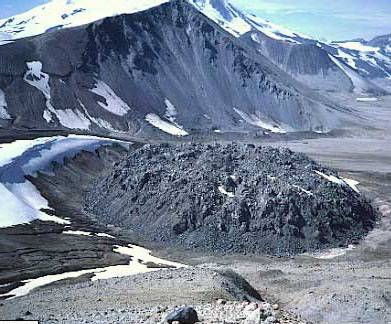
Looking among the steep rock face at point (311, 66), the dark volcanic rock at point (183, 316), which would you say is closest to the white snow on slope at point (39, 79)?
the dark volcanic rock at point (183, 316)

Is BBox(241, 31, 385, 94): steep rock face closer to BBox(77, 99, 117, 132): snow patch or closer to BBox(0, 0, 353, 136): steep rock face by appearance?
BBox(0, 0, 353, 136): steep rock face

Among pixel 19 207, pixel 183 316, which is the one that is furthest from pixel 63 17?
pixel 183 316

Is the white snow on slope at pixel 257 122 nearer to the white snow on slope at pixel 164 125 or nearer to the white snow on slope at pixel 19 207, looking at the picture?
the white snow on slope at pixel 164 125

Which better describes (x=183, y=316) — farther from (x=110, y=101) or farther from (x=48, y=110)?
(x=110, y=101)

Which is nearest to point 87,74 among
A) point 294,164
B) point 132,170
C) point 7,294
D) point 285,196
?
point 132,170

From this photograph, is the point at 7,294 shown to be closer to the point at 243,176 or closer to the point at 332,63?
the point at 243,176

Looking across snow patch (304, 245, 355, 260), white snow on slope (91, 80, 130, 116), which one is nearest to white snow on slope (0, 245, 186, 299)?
snow patch (304, 245, 355, 260)
